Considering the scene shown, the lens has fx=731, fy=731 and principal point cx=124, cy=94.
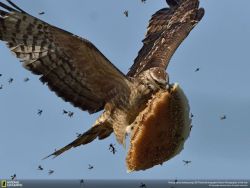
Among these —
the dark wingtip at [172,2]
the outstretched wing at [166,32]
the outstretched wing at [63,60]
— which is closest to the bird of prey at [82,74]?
the outstretched wing at [63,60]

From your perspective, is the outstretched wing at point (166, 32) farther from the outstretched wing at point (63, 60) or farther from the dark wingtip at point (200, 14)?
the outstretched wing at point (63, 60)

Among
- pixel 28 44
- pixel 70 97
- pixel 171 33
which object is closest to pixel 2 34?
pixel 28 44

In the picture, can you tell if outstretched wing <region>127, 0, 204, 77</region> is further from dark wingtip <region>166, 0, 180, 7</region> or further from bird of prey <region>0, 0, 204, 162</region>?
bird of prey <region>0, 0, 204, 162</region>

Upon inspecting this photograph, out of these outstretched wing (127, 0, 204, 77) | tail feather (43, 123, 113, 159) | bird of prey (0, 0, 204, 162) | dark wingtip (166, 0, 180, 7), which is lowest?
tail feather (43, 123, 113, 159)

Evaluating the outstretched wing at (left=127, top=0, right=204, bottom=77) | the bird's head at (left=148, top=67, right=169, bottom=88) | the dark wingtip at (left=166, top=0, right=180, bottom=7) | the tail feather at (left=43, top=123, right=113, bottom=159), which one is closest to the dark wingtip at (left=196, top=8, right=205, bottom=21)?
the outstretched wing at (left=127, top=0, right=204, bottom=77)

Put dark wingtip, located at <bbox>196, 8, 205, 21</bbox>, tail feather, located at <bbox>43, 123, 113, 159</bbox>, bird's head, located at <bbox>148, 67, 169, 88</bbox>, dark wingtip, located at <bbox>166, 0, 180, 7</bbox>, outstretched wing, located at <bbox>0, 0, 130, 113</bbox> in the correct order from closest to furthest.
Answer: bird's head, located at <bbox>148, 67, 169, 88</bbox>, outstretched wing, located at <bbox>0, 0, 130, 113</bbox>, tail feather, located at <bbox>43, 123, 113, 159</bbox>, dark wingtip, located at <bbox>196, 8, 205, 21</bbox>, dark wingtip, located at <bbox>166, 0, 180, 7</bbox>

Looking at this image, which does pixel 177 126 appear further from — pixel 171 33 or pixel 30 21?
pixel 171 33

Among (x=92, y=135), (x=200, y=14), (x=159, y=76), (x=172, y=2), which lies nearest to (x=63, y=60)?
(x=92, y=135)
